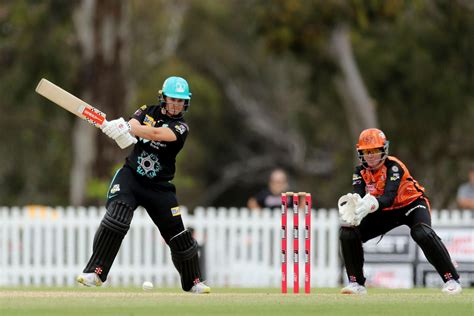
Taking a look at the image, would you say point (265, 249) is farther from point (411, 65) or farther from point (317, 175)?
point (317, 175)

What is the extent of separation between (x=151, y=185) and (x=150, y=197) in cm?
11

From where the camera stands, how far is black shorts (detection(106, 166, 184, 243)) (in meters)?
12.6

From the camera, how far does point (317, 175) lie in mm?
50938

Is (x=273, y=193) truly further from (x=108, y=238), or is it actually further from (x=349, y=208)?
(x=108, y=238)

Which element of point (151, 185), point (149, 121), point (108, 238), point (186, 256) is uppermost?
point (149, 121)

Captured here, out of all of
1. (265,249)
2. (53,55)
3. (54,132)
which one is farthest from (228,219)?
(54,132)

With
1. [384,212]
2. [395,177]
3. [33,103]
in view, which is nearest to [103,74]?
[33,103]

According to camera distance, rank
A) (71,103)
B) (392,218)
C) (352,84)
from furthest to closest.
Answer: (352,84)
(392,218)
(71,103)

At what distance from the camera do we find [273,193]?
20.9m

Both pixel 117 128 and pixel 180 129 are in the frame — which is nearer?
pixel 117 128

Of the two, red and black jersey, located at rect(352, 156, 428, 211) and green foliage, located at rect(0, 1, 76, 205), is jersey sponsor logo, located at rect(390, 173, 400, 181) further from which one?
green foliage, located at rect(0, 1, 76, 205)

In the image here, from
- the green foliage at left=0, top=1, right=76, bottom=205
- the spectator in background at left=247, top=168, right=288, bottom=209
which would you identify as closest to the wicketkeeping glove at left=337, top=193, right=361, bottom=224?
the spectator in background at left=247, top=168, right=288, bottom=209

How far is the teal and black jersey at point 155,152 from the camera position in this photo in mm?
12531

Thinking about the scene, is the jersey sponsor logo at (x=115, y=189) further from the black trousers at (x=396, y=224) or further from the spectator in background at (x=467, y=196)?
the spectator in background at (x=467, y=196)
